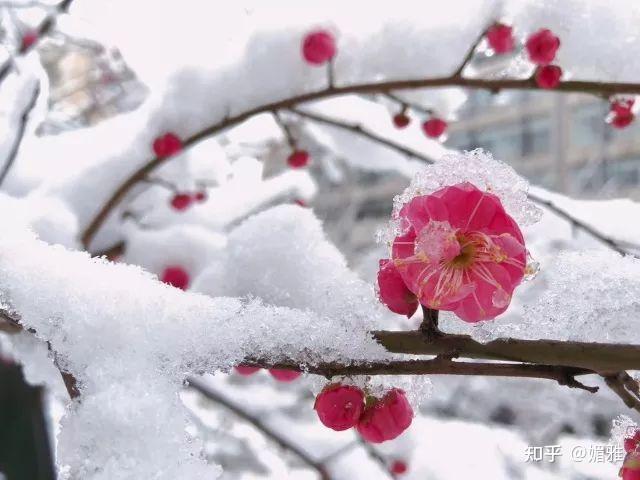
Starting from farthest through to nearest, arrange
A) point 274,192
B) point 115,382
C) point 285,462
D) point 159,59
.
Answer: point 285,462
point 274,192
point 159,59
point 115,382

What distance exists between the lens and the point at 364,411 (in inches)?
23.7

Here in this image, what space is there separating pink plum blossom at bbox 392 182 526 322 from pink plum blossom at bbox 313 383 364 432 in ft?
0.38

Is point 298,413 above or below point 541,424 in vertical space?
above

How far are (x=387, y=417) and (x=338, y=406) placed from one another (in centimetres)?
5

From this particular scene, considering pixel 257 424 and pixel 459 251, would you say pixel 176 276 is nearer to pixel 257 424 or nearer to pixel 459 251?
pixel 257 424

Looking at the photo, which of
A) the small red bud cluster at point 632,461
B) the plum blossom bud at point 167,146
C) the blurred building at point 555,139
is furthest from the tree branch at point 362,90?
the blurred building at point 555,139

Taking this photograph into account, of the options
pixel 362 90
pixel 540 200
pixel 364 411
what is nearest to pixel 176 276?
pixel 362 90

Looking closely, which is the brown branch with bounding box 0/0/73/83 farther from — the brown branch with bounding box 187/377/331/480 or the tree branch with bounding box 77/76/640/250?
the brown branch with bounding box 187/377/331/480

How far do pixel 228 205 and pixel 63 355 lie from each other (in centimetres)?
136

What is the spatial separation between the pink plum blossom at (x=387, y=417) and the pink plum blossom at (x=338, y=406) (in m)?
0.02

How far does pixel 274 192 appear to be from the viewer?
5.90ft

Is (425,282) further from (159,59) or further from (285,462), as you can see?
(285,462)

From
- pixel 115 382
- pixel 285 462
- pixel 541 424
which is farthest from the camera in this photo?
pixel 541 424

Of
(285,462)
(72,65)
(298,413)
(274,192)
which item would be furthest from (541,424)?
(72,65)
